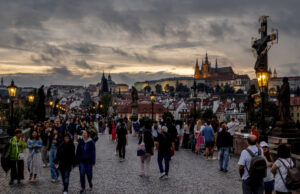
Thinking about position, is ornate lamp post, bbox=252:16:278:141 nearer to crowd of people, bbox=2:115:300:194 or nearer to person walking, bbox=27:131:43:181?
crowd of people, bbox=2:115:300:194

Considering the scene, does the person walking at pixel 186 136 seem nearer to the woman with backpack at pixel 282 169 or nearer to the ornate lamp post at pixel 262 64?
the ornate lamp post at pixel 262 64

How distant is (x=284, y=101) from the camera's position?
44.7ft

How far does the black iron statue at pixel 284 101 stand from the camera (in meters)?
13.4

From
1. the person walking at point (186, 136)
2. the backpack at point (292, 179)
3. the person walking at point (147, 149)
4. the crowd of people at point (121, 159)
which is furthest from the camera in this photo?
the person walking at point (186, 136)

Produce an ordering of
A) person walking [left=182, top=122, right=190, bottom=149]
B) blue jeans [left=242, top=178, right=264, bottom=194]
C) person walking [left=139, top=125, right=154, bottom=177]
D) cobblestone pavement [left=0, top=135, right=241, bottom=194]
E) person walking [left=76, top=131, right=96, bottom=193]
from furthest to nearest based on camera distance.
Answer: person walking [left=182, top=122, right=190, bottom=149], person walking [left=139, top=125, right=154, bottom=177], cobblestone pavement [left=0, top=135, right=241, bottom=194], person walking [left=76, top=131, right=96, bottom=193], blue jeans [left=242, top=178, right=264, bottom=194]

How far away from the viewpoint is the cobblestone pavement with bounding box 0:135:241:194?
942 centimetres

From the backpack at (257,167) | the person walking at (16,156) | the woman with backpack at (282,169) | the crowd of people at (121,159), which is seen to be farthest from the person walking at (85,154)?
the woman with backpack at (282,169)

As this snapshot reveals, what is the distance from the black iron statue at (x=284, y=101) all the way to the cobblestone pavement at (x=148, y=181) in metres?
2.62

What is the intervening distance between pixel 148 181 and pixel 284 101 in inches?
252

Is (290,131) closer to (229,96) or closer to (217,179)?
(217,179)

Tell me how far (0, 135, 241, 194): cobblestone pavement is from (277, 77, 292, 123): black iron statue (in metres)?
2.62

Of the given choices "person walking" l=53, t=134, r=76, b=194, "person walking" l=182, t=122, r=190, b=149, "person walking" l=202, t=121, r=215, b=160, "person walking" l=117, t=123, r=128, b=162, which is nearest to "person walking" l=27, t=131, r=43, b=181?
"person walking" l=53, t=134, r=76, b=194

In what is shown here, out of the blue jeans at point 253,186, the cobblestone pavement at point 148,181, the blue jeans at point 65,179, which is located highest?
the blue jeans at point 253,186

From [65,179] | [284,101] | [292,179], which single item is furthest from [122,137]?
[292,179]
